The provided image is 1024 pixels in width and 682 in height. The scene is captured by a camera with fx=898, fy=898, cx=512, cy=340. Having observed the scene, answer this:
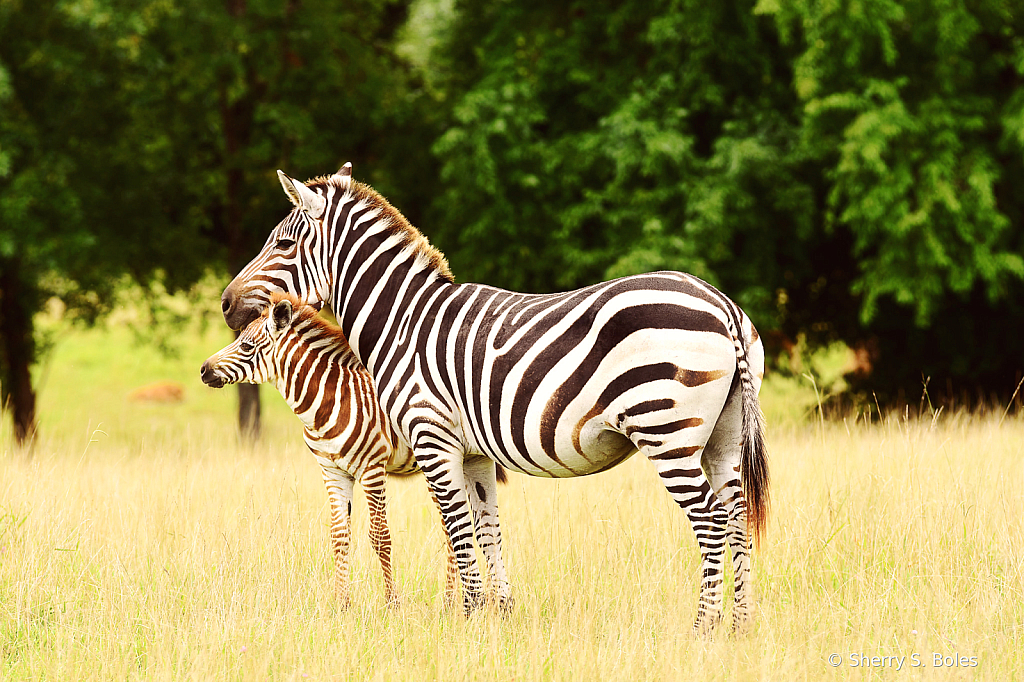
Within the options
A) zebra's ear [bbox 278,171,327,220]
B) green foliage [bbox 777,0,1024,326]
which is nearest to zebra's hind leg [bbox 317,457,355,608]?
zebra's ear [bbox 278,171,327,220]

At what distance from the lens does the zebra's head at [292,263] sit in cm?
470

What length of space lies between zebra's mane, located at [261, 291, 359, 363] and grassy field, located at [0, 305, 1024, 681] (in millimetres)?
1245

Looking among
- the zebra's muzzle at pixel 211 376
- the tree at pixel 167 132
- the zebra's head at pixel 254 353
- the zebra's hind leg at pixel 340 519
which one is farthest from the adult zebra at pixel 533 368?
the tree at pixel 167 132

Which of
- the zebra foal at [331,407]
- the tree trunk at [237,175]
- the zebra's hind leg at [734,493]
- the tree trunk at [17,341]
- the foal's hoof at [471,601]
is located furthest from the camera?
the tree trunk at [17,341]

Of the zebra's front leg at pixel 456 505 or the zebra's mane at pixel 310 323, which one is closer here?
the zebra's front leg at pixel 456 505

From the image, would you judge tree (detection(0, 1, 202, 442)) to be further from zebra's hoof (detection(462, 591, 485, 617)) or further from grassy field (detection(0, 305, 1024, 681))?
zebra's hoof (detection(462, 591, 485, 617))

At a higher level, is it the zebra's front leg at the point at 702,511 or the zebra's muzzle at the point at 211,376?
the zebra's muzzle at the point at 211,376

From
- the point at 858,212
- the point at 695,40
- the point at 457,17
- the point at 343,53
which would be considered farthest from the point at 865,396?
the point at 343,53

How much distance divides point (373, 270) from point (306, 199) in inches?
19.9

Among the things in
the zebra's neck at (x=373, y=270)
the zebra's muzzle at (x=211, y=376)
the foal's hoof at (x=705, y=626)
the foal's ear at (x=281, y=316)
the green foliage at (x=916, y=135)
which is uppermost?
the green foliage at (x=916, y=135)

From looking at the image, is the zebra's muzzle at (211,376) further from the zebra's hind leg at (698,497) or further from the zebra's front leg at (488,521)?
the zebra's hind leg at (698,497)

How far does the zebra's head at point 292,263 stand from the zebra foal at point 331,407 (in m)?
0.09

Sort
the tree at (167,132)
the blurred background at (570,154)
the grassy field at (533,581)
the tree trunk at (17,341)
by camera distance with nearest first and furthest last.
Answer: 1. the grassy field at (533,581)
2. the blurred background at (570,154)
3. the tree at (167,132)
4. the tree trunk at (17,341)

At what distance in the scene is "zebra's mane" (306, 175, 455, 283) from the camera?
4793mm
